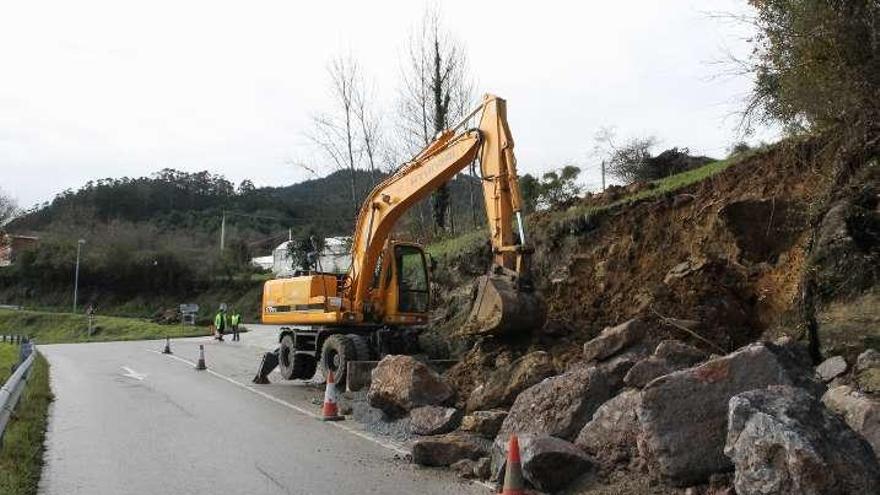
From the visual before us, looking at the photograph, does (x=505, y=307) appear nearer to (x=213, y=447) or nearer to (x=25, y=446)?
(x=213, y=447)

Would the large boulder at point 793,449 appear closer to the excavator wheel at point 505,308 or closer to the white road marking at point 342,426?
the white road marking at point 342,426

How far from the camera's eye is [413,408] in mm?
10156

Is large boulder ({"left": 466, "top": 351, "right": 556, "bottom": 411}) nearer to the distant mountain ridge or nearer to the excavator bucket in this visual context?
the excavator bucket

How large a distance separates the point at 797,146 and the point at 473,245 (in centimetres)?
1148

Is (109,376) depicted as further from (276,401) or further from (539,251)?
(539,251)

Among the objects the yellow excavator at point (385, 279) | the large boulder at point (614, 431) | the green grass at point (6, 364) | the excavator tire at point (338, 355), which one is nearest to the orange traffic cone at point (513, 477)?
the large boulder at point (614, 431)

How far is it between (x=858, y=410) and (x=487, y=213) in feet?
22.7

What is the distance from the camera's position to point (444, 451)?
788 centimetres

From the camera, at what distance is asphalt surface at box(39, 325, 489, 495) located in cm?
715

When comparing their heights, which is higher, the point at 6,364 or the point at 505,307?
the point at 505,307

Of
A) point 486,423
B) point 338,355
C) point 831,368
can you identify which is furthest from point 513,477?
point 338,355

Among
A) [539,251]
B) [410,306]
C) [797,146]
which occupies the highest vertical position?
[797,146]

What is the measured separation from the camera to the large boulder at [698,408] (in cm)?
595

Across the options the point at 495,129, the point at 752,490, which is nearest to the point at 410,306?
the point at 495,129
